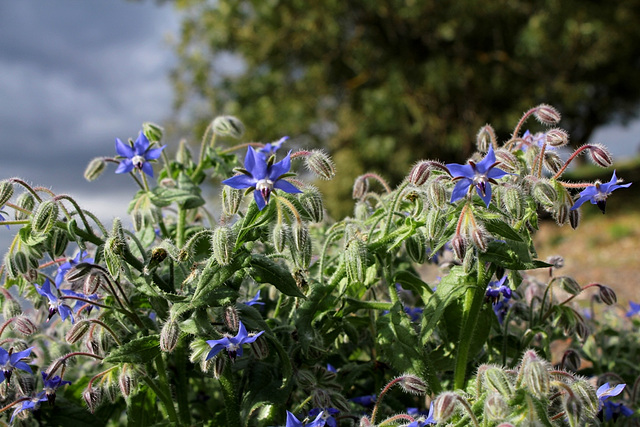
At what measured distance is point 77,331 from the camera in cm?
137

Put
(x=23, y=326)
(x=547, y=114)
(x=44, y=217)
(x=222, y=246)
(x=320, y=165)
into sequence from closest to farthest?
(x=222, y=246)
(x=44, y=217)
(x=320, y=165)
(x=23, y=326)
(x=547, y=114)

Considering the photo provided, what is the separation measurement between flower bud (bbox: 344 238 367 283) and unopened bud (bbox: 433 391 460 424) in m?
0.28

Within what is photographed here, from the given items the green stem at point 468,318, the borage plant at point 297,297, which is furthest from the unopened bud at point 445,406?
the green stem at point 468,318

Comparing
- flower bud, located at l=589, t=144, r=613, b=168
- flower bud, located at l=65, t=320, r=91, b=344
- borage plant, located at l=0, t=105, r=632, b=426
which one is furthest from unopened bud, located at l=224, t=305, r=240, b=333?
flower bud, located at l=589, t=144, r=613, b=168

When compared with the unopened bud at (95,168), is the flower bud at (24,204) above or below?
below

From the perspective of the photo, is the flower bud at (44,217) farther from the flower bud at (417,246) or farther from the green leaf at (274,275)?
the flower bud at (417,246)

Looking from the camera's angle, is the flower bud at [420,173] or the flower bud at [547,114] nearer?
the flower bud at [420,173]

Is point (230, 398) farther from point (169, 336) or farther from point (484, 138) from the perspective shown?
point (484, 138)

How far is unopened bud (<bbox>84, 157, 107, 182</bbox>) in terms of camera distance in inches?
66.3

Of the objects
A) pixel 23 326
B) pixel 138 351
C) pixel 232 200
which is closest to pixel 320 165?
pixel 232 200

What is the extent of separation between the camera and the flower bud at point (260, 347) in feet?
4.12

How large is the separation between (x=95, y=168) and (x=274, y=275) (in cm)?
72

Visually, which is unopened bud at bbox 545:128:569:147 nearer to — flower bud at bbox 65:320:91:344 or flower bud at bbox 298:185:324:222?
flower bud at bbox 298:185:324:222

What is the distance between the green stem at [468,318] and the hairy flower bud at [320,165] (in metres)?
0.37
